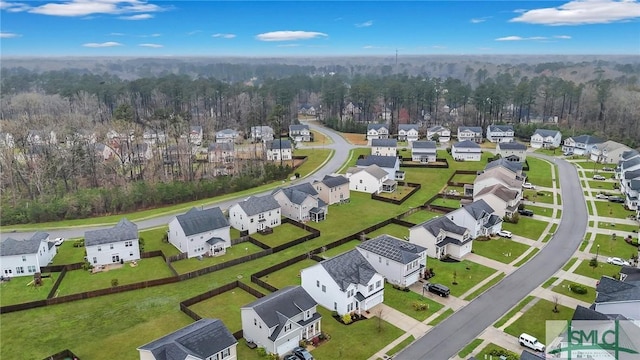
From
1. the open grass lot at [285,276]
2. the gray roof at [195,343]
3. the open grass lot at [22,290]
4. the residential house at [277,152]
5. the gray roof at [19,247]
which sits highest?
the residential house at [277,152]

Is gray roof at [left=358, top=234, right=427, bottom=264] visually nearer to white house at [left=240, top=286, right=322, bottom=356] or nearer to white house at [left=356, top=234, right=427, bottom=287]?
white house at [left=356, top=234, right=427, bottom=287]

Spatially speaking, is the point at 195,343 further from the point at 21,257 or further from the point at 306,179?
the point at 306,179

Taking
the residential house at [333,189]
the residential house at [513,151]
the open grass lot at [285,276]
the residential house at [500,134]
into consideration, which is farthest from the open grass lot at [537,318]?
the residential house at [500,134]

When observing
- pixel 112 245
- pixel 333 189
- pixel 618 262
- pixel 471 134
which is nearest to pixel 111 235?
pixel 112 245

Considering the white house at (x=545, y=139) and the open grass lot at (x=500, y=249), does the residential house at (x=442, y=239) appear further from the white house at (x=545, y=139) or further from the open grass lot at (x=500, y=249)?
the white house at (x=545, y=139)

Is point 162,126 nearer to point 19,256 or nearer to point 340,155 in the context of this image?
point 340,155

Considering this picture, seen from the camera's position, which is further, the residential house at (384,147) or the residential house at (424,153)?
the residential house at (384,147)

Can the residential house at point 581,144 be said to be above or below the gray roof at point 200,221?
above
